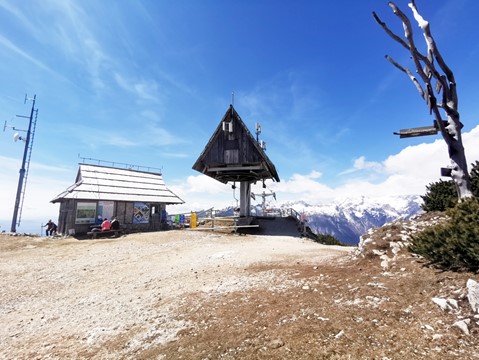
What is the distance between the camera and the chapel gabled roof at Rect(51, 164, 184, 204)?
85.6ft

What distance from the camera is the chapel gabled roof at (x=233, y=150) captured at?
25016mm

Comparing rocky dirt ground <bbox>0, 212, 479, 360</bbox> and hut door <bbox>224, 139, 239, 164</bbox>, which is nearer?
rocky dirt ground <bbox>0, 212, 479, 360</bbox>

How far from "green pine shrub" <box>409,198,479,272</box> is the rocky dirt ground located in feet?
1.39

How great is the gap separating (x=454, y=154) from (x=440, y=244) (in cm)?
485

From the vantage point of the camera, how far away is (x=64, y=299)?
27.2ft

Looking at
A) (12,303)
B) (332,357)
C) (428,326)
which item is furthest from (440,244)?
(12,303)

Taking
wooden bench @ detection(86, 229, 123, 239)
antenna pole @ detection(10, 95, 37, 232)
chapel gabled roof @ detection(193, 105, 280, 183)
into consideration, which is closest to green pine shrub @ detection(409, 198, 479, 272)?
chapel gabled roof @ detection(193, 105, 280, 183)

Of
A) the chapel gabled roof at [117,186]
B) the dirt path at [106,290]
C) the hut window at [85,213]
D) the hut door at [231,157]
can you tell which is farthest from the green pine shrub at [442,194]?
the hut window at [85,213]

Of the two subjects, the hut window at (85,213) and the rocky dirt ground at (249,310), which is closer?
the rocky dirt ground at (249,310)

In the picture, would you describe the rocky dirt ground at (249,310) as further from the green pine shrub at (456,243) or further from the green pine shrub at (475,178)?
the green pine shrub at (475,178)

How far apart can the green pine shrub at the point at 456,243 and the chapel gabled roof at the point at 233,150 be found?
60.0 ft

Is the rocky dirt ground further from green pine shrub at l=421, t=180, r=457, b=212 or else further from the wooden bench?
the wooden bench

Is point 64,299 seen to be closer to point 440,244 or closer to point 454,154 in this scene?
point 440,244

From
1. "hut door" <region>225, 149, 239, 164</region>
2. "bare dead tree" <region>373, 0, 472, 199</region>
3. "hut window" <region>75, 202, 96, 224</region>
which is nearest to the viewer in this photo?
"bare dead tree" <region>373, 0, 472, 199</region>
